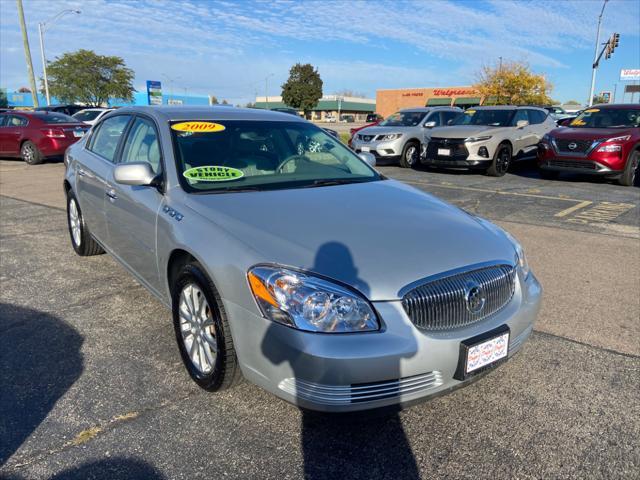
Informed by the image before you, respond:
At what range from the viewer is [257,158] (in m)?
Answer: 3.70

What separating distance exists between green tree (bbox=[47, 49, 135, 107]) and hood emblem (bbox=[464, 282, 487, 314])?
160 feet

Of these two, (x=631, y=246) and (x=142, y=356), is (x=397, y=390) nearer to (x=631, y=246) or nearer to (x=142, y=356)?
(x=142, y=356)

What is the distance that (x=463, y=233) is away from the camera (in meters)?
2.89

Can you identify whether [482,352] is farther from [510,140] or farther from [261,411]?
[510,140]

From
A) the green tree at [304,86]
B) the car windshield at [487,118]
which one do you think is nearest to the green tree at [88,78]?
the green tree at [304,86]

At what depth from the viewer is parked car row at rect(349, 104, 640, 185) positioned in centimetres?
1047

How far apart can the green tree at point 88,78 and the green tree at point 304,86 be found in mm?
27328

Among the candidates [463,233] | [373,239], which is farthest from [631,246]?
[373,239]

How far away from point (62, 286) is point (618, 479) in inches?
176

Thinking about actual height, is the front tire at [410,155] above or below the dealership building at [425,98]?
below

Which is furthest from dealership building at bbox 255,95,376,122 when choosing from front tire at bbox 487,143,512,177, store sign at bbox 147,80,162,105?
front tire at bbox 487,143,512,177

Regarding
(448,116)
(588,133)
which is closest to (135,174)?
(588,133)

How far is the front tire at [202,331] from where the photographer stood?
2623 mm

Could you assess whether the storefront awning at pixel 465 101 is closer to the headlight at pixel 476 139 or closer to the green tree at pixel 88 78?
the green tree at pixel 88 78
